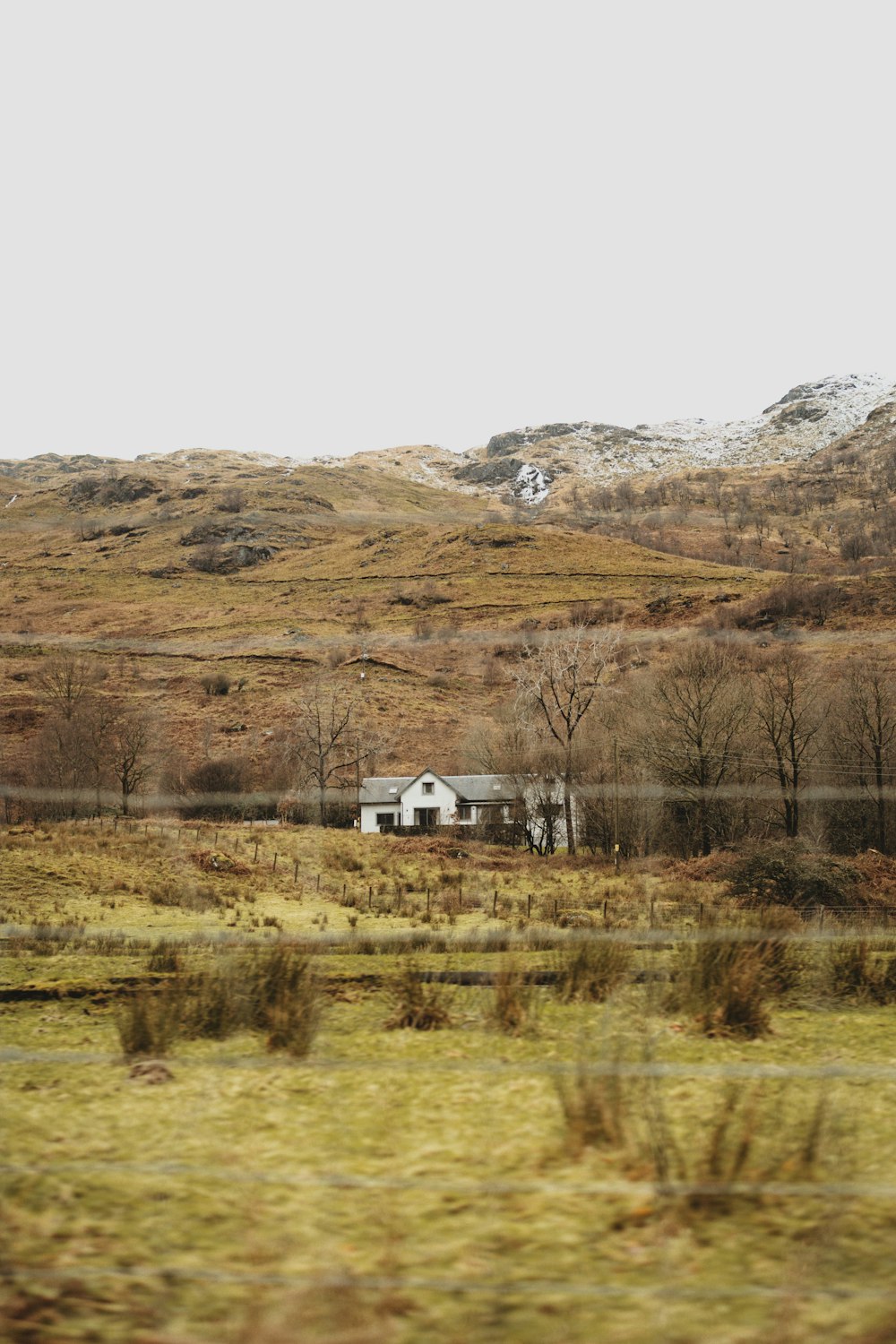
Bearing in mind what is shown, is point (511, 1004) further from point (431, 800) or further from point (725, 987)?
point (431, 800)

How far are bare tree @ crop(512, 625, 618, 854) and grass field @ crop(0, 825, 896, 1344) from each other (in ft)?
82.6

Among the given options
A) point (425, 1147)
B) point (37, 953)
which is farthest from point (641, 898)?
point (425, 1147)

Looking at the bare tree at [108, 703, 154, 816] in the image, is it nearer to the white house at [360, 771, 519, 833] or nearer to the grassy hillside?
the grassy hillside

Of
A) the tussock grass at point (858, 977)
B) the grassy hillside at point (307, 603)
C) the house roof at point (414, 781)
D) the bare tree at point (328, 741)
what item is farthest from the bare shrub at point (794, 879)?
the grassy hillside at point (307, 603)

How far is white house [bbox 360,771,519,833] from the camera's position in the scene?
42.6m

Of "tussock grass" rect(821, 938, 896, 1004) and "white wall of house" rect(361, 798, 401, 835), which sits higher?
"tussock grass" rect(821, 938, 896, 1004)

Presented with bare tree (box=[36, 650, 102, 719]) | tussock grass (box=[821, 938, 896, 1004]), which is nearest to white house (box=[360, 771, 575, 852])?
bare tree (box=[36, 650, 102, 719])

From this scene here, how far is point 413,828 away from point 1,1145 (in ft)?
125

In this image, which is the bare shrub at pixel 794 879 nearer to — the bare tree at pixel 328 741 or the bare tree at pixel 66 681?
the bare tree at pixel 328 741

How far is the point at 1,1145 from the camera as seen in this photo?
3486 millimetres

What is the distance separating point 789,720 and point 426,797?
18.1 meters

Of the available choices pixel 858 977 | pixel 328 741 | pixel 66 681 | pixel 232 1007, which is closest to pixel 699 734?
pixel 328 741

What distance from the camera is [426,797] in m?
43.5

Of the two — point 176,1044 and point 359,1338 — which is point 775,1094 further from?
point 176,1044
